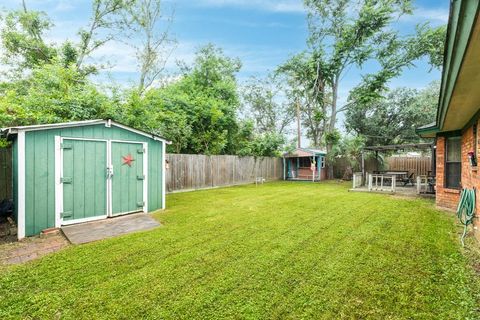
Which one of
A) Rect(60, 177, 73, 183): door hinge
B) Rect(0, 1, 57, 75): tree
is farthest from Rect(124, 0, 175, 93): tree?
Rect(60, 177, 73, 183): door hinge

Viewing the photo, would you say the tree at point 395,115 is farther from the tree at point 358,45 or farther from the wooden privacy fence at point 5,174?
the wooden privacy fence at point 5,174

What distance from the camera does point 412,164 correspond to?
47.7ft

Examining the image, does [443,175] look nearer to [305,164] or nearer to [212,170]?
[212,170]

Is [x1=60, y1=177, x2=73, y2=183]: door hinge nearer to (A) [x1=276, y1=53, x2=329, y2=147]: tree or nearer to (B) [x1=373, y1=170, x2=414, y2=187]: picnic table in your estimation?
(B) [x1=373, y1=170, x2=414, y2=187]: picnic table

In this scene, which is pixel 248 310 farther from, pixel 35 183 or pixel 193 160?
pixel 193 160

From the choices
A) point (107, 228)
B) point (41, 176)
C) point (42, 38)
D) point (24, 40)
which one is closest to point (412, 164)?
point (107, 228)

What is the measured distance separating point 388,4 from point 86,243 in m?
21.2

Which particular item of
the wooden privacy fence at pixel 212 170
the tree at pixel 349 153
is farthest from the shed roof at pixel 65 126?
the tree at pixel 349 153

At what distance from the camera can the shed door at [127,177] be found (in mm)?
5047

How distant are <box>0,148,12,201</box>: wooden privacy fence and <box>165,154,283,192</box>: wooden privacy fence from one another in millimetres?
4461

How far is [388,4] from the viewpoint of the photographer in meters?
15.4

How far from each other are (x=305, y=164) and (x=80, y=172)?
46.1 ft

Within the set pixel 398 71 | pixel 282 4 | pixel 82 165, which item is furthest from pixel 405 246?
pixel 398 71

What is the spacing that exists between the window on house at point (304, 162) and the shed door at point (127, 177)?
12606 mm
